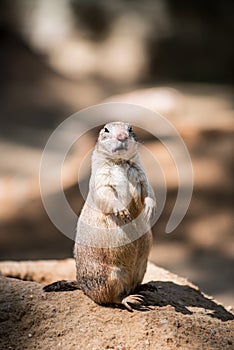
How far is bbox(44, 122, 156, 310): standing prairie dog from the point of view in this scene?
11.9 ft

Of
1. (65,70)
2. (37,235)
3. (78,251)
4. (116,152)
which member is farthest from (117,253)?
(65,70)

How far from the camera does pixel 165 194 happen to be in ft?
24.6

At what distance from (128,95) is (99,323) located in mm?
8886

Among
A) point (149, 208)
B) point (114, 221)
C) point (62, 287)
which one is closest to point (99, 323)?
point (62, 287)

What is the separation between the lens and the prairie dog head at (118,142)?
139 inches

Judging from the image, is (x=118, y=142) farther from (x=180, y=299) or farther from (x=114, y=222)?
(x=180, y=299)

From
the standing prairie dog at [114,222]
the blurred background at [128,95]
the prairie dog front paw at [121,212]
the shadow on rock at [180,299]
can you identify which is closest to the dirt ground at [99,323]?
the shadow on rock at [180,299]

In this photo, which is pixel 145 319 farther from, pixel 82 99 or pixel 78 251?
pixel 82 99

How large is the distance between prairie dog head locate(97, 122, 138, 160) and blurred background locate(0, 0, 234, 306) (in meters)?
2.86

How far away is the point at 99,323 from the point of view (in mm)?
3592

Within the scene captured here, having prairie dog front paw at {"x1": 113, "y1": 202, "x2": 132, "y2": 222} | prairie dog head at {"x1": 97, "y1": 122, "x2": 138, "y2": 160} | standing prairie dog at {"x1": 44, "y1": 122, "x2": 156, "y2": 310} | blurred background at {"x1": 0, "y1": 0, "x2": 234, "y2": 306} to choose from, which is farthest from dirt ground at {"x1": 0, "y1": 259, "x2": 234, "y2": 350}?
blurred background at {"x1": 0, "y1": 0, "x2": 234, "y2": 306}

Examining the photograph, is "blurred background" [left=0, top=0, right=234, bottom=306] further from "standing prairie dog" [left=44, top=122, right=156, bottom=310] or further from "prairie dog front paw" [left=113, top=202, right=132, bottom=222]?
"prairie dog front paw" [left=113, top=202, right=132, bottom=222]

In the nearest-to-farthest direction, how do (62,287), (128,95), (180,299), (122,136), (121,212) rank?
1. (122,136)
2. (121,212)
3. (62,287)
4. (180,299)
5. (128,95)

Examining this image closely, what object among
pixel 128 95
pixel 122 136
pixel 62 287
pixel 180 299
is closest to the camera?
pixel 122 136
